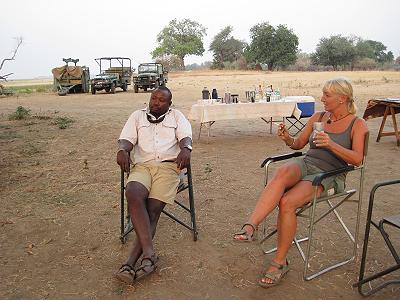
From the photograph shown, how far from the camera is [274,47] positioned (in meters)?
54.9

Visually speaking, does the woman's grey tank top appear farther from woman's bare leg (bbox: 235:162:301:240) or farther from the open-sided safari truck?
the open-sided safari truck

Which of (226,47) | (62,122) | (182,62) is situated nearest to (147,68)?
(62,122)

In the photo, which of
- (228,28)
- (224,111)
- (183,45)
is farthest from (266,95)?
(228,28)

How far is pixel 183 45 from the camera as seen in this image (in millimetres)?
70312

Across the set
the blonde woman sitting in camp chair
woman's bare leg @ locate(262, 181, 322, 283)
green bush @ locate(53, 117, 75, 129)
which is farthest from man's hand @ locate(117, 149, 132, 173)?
green bush @ locate(53, 117, 75, 129)

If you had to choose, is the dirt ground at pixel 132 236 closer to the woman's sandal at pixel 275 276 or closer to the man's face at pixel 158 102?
the woman's sandal at pixel 275 276

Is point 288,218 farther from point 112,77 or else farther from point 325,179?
point 112,77

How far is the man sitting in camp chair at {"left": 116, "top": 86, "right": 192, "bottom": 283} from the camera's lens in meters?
2.81

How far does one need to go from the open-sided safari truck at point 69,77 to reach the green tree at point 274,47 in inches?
1374

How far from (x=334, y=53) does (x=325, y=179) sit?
191ft

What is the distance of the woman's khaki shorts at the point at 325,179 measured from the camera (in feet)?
9.36

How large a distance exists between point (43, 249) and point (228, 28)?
74674 millimetres

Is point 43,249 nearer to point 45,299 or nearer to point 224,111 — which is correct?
point 45,299

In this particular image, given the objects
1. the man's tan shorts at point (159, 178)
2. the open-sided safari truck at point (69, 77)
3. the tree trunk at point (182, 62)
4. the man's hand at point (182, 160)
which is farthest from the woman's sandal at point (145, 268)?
the tree trunk at point (182, 62)
